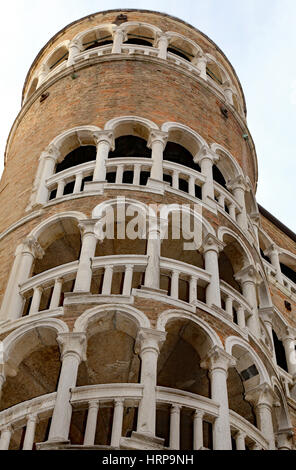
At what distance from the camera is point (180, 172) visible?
16641mm

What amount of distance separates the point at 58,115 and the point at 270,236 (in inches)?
312

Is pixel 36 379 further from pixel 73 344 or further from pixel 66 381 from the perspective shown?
pixel 66 381

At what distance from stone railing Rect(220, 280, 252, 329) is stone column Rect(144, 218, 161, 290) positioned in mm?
1365

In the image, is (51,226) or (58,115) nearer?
(51,226)

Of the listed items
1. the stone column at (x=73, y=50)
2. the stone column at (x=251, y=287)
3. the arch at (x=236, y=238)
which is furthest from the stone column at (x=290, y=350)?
the stone column at (x=73, y=50)

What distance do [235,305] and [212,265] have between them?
83cm

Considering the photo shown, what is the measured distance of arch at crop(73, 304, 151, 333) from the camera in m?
12.3

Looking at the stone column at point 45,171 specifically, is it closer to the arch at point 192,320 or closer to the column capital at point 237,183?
the column capital at point 237,183

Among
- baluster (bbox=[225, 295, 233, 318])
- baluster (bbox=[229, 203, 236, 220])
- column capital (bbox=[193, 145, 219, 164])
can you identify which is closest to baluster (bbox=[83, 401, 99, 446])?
baluster (bbox=[225, 295, 233, 318])

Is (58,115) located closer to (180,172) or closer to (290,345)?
(180,172)

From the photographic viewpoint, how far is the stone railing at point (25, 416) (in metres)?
11.0

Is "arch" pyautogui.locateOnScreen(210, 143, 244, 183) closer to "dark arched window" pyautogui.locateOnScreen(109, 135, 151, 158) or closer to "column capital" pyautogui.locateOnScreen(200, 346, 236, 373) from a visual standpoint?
"dark arched window" pyautogui.locateOnScreen(109, 135, 151, 158)

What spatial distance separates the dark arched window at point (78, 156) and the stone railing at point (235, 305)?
5693 millimetres
